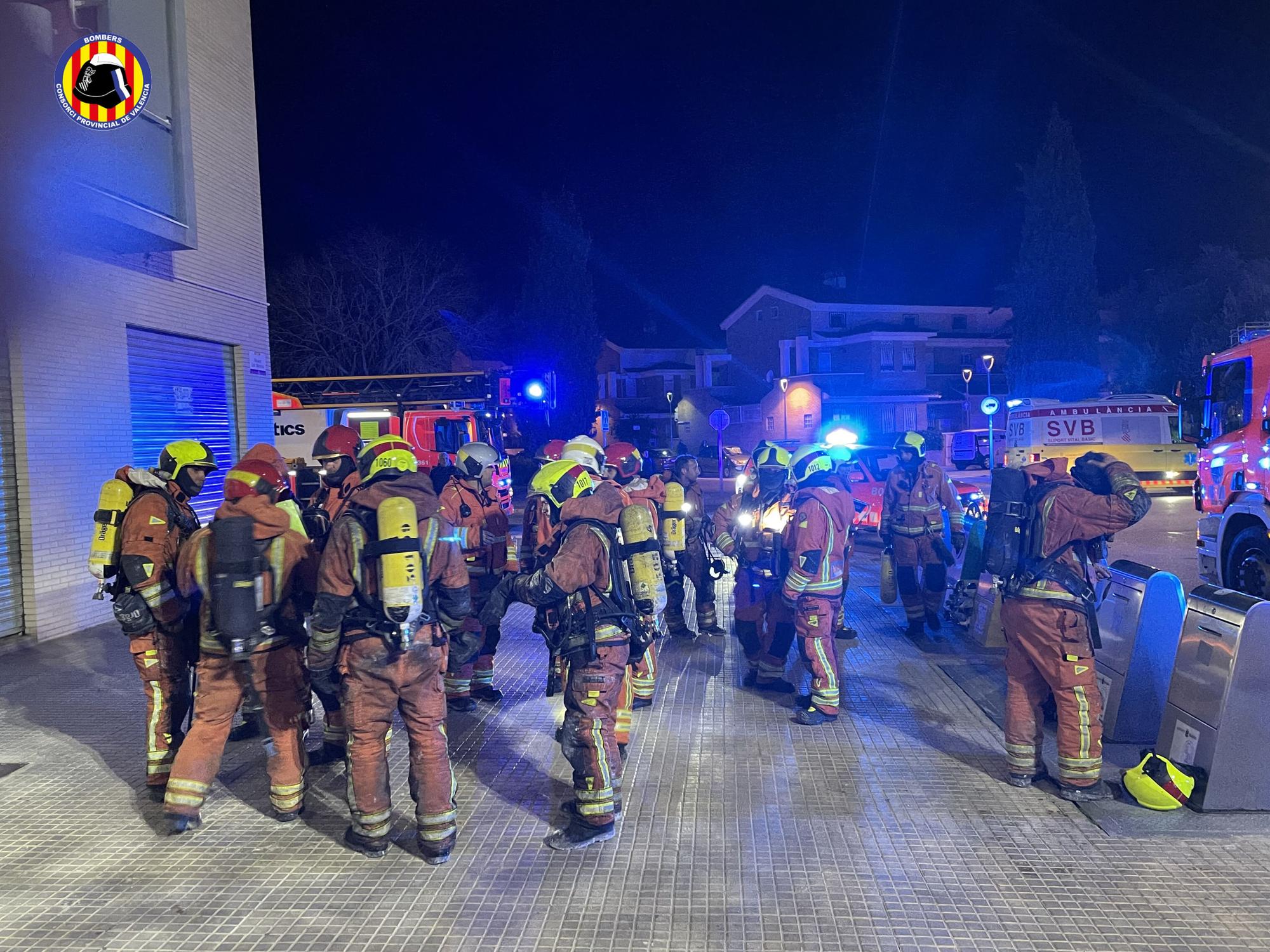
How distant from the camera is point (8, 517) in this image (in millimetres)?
8352

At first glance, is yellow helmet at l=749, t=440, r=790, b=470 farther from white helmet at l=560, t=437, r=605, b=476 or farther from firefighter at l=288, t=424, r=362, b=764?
firefighter at l=288, t=424, r=362, b=764

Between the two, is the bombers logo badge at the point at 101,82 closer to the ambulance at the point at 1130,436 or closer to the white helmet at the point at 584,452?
the white helmet at the point at 584,452

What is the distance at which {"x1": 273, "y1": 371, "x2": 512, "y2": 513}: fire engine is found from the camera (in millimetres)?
16531

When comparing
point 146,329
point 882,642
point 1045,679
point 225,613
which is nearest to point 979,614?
point 882,642

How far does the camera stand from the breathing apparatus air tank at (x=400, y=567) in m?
3.80

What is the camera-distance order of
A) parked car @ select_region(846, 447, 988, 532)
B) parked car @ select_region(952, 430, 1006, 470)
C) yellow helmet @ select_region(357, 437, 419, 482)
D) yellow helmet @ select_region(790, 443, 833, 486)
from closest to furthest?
yellow helmet @ select_region(357, 437, 419, 482) < yellow helmet @ select_region(790, 443, 833, 486) < parked car @ select_region(846, 447, 988, 532) < parked car @ select_region(952, 430, 1006, 470)

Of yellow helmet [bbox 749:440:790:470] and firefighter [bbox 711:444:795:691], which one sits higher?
yellow helmet [bbox 749:440:790:470]

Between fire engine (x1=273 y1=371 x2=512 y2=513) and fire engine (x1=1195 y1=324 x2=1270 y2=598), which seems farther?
fire engine (x1=273 y1=371 x2=512 y2=513)

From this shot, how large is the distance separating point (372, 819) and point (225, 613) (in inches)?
49.6

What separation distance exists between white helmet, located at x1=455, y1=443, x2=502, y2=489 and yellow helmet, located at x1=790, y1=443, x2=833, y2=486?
8.37 ft

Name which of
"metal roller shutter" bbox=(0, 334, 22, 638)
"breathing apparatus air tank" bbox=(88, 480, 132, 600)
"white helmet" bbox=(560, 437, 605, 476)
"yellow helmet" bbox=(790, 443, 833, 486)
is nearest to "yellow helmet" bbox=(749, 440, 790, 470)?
"yellow helmet" bbox=(790, 443, 833, 486)

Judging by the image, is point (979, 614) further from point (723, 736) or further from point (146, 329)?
point (146, 329)

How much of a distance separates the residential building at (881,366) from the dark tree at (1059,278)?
343cm

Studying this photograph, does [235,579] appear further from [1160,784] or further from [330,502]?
[1160,784]
